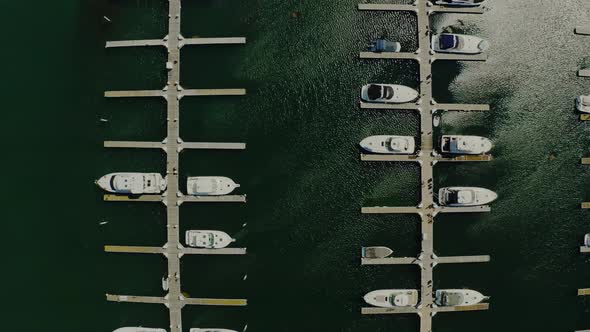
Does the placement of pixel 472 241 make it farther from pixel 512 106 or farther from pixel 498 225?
pixel 512 106

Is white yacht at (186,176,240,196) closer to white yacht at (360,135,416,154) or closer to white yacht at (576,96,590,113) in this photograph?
white yacht at (360,135,416,154)

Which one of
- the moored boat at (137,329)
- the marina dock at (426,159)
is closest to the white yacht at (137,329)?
the moored boat at (137,329)

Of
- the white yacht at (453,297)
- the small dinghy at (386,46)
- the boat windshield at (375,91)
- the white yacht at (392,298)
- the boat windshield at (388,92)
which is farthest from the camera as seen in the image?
the small dinghy at (386,46)

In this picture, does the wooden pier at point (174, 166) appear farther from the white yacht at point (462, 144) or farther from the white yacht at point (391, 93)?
the white yacht at point (462, 144)

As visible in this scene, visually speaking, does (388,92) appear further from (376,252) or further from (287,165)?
(376,252)

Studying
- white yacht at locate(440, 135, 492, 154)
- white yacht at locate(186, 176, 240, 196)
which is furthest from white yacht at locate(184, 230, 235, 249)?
white yacht at locate(440, 135, 492, 154)

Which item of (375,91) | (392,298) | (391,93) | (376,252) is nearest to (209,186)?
(376,252)
